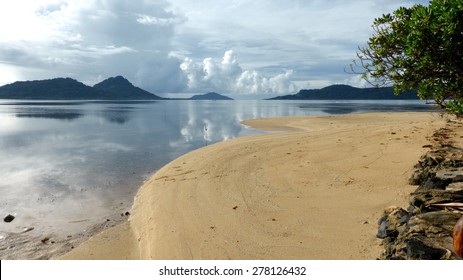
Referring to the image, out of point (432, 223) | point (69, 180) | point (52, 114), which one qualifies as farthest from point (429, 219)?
point (52, 114)

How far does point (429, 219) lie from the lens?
638 cm

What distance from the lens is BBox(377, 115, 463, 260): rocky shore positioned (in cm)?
559

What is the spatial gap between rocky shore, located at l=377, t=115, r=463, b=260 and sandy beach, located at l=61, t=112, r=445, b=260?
1.56 feet

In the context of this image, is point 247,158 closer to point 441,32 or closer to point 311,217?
point 311,217

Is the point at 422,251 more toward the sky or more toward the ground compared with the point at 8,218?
more toward the sky

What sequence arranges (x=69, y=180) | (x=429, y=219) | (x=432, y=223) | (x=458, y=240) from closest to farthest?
(x=458, y=240) → (x=432, y=223) → (x=429, y=219) → (x=69, y=180)

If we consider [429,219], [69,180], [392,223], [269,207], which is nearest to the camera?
[429,219]

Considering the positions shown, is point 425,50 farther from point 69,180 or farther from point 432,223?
point 69,180

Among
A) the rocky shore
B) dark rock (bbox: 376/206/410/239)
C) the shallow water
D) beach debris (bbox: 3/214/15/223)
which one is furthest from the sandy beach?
beach debris (bbox: 3/214/15/223)

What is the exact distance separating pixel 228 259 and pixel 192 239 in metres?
1.42

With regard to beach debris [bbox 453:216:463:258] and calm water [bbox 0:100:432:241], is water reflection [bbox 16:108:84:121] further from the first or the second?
beach debris [bbox 453:216:463:258]

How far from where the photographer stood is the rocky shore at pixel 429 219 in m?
5.59

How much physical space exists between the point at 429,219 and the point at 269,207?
15.1 ft

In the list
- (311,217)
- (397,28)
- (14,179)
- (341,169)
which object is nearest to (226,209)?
(311,217)
